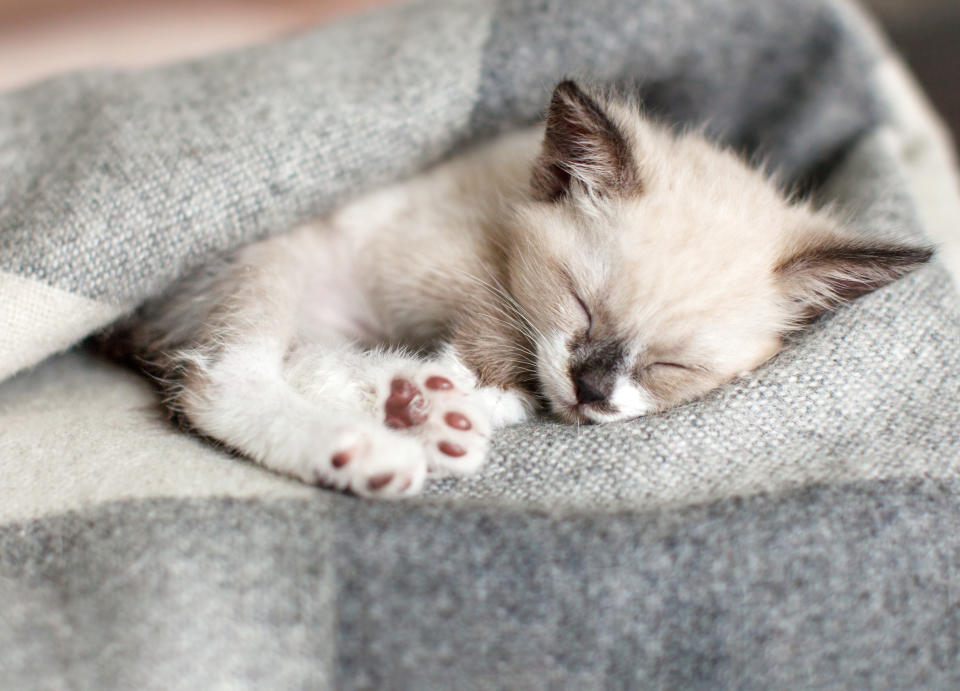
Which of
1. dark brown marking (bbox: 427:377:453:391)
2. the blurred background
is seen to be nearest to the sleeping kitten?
dark brown marking (bbox: 427:377:453:391)

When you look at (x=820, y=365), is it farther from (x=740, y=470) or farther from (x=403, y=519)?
(x=403, y=519)

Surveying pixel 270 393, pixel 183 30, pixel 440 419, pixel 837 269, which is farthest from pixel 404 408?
pixel 183 30

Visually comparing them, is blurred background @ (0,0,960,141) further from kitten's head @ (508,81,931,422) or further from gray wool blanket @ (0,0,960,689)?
kitten's head @ (508,81,931,422)

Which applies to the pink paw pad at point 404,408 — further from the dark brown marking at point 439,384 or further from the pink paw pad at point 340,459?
the pink paw pad at point 340,459

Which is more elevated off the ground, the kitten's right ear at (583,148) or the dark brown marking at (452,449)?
the kitten's right ear at (583,148)

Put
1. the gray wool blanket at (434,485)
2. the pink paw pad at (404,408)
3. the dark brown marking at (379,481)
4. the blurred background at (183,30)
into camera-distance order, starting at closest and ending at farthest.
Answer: the gray wool blanket at (434,485) < the dark brown marking at (379,481) < the pink paw pad at (404,408) < the blurred background at (183,30)

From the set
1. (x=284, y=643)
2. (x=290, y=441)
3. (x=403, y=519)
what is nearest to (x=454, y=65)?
(x=290, y=441)

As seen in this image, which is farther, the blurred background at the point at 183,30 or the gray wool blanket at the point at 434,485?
the blurred background at the point at 183,30

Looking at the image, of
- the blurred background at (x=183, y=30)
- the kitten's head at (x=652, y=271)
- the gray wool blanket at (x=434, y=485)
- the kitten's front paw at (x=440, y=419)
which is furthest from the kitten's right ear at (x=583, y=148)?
the blurred background at (x=183, y=30)
